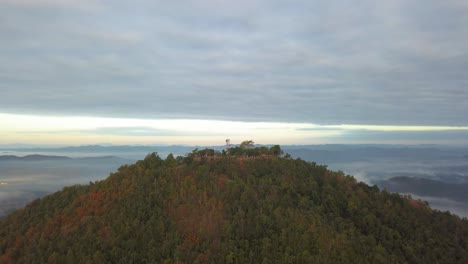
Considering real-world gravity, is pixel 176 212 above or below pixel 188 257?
above

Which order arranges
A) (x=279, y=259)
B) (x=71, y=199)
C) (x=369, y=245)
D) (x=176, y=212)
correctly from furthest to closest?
1. (x=71, y=199)
2. (x=176, y=212)
3. (x=369, y=245)
4. (x=279, y=259)

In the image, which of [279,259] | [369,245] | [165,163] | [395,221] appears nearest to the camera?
[279,259]

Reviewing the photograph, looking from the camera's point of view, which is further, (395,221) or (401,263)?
(395,221)

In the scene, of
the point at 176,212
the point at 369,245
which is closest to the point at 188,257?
the point at 176,212

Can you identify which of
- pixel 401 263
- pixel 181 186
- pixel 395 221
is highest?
pixel 181 186

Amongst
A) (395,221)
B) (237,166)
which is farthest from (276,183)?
(395,221)

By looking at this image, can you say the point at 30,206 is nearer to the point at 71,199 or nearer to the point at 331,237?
the point at 71,199

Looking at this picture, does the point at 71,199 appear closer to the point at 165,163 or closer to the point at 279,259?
the point at 165,163
